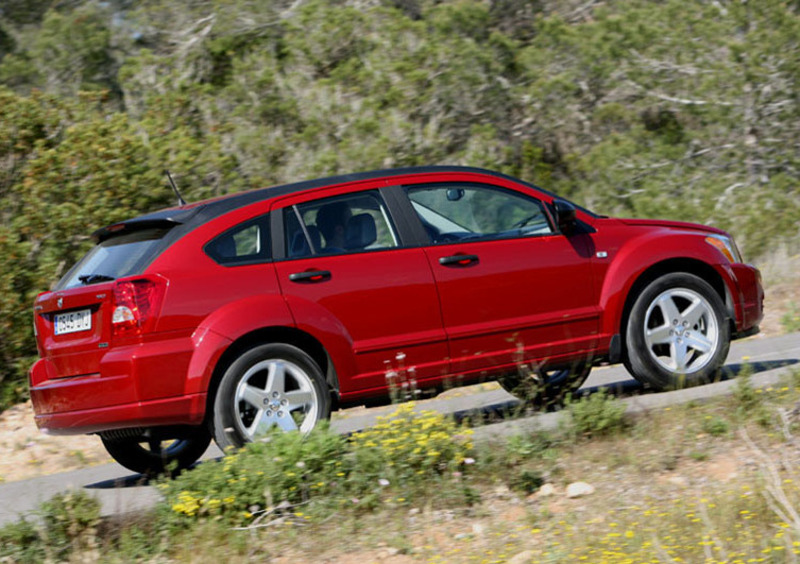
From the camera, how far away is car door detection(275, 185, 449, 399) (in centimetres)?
671

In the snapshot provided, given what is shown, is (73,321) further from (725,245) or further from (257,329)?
(725,245)

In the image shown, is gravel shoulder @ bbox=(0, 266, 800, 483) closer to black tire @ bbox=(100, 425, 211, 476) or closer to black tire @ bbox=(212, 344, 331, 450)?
black tire @ bbox=(100, 425, 211, 476)

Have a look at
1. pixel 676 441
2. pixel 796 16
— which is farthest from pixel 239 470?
pixel 796 16

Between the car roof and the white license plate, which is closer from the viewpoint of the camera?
the white license plate

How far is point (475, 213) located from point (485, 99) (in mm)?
14925

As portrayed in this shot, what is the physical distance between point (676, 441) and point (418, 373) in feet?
5.34

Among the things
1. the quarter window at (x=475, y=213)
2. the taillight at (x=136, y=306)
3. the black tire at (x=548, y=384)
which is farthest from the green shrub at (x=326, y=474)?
the black tire at (x=548, y=384)

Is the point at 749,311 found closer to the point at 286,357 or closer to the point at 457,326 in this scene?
the point at 457,326

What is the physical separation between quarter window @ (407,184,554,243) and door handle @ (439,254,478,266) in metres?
0.16

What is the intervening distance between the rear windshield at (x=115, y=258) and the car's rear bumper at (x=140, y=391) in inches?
19.8

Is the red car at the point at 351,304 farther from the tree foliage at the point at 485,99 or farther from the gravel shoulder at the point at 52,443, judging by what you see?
the tree foliage at the point at 485,99

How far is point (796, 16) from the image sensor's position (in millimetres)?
19953

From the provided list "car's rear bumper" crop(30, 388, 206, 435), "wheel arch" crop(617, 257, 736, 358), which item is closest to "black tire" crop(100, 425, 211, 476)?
"car's rear bumper" crop(30, 388, 206, 435)

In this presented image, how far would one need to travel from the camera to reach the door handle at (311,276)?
6.68m
